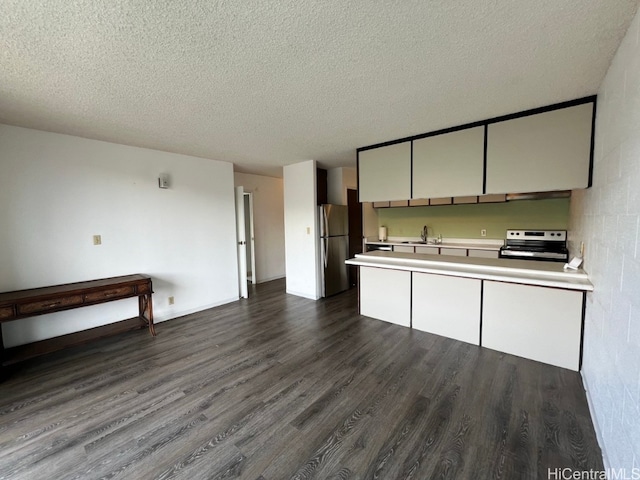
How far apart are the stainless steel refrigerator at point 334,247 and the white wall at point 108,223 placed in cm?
163

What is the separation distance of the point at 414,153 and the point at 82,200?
411 cm

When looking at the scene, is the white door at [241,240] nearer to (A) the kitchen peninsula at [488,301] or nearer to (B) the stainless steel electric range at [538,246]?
(A) the kitchen peninsula at [488,301]

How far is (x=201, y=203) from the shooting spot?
4.35 meters

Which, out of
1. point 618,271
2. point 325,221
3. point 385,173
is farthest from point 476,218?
point 618,271

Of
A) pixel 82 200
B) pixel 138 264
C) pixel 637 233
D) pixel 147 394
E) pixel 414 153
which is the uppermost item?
pixel 414 153

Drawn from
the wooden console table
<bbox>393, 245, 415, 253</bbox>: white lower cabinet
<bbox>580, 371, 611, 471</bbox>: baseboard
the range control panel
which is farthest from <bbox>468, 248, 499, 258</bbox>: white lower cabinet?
the wooden console table

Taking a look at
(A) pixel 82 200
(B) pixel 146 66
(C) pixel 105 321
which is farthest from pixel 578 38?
(C) pixel 105 321

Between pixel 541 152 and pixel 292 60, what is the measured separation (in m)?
2.50

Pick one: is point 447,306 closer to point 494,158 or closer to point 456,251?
point 494,158

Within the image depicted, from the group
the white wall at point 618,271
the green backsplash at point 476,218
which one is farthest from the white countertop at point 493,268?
the green backsplash at point 476,218

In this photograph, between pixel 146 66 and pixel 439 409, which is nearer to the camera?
pixel 146 66

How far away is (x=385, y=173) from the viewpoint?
372 cm

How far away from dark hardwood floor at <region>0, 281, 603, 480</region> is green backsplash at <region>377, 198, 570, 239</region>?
2.58 meters

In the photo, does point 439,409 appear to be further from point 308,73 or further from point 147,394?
point 308,73
